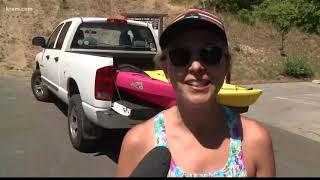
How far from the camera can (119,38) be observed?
8586mm

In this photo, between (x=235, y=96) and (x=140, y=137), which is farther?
(x=235, y=96)

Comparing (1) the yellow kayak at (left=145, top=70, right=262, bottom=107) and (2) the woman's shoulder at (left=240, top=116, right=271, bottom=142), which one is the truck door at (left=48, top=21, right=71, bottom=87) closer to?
(1) the yellow kayak at (left=145, top=70, right=262, bottom=107)

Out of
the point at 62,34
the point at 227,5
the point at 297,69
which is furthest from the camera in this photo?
the point at 227,5

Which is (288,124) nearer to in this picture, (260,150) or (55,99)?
(55,99)

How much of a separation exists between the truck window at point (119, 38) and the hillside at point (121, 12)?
8066 millimetres

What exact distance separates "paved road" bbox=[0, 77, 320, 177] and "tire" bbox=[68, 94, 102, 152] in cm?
14

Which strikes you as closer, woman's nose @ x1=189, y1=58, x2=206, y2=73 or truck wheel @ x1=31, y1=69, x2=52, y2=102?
woman's nose @ x1=189, y1=58, x2=206, y2=73

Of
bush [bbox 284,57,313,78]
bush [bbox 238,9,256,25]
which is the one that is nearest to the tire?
bush [bbox 284,57,313,78]

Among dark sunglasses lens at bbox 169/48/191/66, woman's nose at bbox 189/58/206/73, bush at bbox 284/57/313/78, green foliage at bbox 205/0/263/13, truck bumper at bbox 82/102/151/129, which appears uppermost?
dark sunglasses lens at bbox 169/48/191/66

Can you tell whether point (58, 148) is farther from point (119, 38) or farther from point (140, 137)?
point (140, 137)

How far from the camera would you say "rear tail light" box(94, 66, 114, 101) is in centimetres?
612

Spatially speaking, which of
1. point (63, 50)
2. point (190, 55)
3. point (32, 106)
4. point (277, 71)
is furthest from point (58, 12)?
point (190, 55)

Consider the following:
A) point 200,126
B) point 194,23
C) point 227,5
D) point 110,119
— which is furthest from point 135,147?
point 227,5

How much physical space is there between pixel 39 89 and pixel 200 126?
9.61 m
